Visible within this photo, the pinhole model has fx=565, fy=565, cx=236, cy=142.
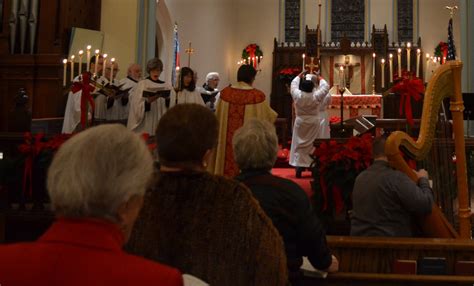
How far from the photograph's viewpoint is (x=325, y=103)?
9.73 metres

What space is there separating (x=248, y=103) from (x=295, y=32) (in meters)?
13.3

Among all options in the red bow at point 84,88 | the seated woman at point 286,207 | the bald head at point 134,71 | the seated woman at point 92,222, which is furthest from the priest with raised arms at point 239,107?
the seated woman at point 92,222

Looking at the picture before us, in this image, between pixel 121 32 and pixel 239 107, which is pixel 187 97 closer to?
pixel 239 107

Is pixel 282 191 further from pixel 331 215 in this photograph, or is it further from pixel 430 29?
pixel 430 29

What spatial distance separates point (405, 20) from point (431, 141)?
16.6m

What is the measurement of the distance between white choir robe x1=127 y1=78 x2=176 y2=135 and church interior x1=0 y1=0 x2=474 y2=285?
0.51 metres

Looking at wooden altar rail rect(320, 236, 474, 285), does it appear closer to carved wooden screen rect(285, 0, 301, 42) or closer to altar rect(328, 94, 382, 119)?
altar rect(328, 94, 382, 119)

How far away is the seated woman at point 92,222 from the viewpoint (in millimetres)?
1091

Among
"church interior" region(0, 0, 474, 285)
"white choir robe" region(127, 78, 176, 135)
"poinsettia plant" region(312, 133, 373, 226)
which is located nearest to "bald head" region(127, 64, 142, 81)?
"church interior" region(0, 0, 474, 285)

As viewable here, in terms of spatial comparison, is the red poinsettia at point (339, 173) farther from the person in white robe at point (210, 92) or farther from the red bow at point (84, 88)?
the person in white robe at point (210, 92)

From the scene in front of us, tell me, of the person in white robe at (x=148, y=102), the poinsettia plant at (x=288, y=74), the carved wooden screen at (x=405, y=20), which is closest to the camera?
the person in white robe at (x=148, y=102)

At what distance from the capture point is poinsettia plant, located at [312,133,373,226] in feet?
16.7

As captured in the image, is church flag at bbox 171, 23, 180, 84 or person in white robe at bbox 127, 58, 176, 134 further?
church flag at bbox 171, 23, 180, 84

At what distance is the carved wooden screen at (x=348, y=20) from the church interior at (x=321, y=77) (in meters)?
0.04
